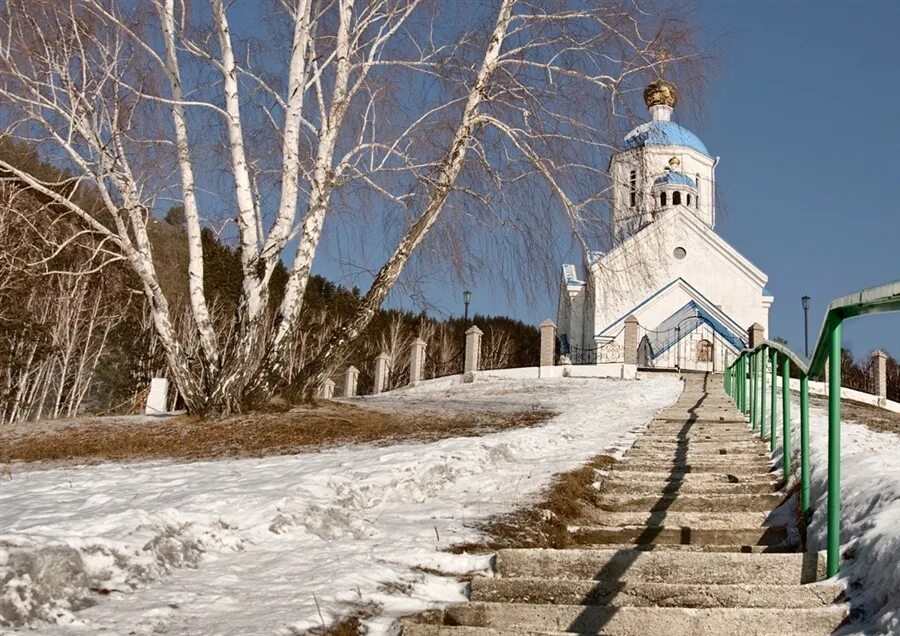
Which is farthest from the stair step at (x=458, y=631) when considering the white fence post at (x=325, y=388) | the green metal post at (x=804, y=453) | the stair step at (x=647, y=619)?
the white fence post at (x=325, y=388)

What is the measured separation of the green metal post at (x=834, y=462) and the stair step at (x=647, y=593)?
0.25 metres

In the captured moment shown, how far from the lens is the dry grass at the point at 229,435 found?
9.98 m

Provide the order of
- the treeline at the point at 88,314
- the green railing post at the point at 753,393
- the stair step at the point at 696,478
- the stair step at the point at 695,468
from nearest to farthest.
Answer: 1. the stair step at the point at 696,478
2. the stair step at the point at 695,468
3. the green railing post at the point at 753,393
4. the treeline at the point at 88,314

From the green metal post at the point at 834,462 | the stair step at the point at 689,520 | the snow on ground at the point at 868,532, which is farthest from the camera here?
the stair step at the point at 689,520

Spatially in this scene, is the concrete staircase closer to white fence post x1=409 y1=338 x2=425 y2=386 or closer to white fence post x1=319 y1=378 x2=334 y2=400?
white fence post x1=319 y1=378 x2=334 y2=400

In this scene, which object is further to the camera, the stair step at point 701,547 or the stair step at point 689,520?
the stair step at point 689,520

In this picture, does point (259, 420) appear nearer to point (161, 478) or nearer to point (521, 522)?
point (161, 478)

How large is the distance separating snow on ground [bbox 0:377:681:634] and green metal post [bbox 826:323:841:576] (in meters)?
1.76

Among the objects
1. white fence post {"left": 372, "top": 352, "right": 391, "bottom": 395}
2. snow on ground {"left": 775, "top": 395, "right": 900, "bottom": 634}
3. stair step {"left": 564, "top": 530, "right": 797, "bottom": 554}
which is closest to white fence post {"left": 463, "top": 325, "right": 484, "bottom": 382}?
white fence post {"left": 372, "top": 352, "right": 391, "bottom": 395}

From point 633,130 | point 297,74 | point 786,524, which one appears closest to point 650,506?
point 786,524

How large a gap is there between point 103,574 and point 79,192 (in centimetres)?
1131

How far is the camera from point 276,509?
5500 millimetres

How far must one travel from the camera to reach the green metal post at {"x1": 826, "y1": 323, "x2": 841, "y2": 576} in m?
3.93

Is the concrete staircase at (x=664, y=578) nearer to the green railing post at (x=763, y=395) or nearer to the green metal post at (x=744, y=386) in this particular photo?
the green railing post at (x=763, y=395)
